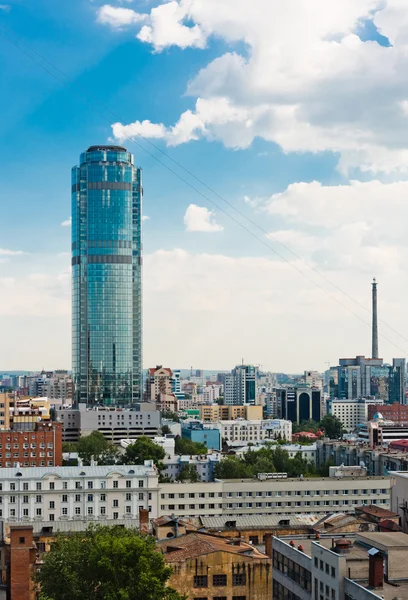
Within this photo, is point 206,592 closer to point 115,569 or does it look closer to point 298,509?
point 115,569

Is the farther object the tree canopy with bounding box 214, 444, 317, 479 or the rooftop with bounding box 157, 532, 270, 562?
the tree canopy with bounding box 214, 444, 317, 479

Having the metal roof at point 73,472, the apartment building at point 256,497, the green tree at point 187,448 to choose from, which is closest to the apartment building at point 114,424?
the green tree at point 187,448

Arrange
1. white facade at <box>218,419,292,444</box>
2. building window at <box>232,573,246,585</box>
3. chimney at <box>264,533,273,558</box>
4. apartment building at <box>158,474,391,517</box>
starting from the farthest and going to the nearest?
white facade at <box>218,419,292,444</box>
apartment building at <box>158,474,391,517</box>
chimney at <box>264,533,273,558</box>
building window at <box>232,573,246,585</box>

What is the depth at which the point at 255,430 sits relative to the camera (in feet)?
613

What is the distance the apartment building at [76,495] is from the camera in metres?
72.6

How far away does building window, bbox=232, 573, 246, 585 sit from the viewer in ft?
126

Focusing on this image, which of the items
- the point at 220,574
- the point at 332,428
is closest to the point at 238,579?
the point at 220,574

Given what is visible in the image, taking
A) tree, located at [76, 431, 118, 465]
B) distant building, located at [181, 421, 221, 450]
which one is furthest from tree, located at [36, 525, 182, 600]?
distant building, located at [181, 421, 221, 450]

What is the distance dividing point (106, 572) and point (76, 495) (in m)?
39.2

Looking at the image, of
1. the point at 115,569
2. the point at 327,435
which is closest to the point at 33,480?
the point at 115,569

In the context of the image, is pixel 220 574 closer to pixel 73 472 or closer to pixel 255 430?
pixel 73 472

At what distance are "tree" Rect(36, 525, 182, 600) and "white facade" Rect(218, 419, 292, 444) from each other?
14640 cm

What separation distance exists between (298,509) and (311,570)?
123ft

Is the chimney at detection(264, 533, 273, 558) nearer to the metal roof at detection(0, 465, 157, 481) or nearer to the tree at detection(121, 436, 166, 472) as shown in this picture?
the metal roof at detection(0, 465, 157, 481)
